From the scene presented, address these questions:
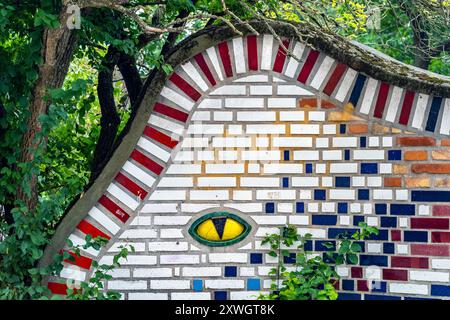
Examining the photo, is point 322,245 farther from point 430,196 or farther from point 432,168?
point 432,168

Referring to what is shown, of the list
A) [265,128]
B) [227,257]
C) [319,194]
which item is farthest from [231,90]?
[227,257]

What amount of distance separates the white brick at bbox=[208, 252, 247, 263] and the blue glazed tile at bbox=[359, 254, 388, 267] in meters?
0.85

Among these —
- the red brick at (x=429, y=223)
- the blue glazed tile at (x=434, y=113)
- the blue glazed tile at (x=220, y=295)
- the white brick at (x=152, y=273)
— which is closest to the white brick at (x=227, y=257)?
the blue glazed tile at (x=220, y=295)

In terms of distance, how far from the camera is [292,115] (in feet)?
21.4

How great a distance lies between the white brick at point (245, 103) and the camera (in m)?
6.53

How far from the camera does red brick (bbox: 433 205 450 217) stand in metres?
6.23

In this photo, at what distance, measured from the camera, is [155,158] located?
21.5 ft

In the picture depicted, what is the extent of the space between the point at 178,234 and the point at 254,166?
0.76 metres

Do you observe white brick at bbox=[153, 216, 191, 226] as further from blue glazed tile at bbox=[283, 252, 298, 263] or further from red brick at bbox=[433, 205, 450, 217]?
red brick at bbox=[433, 205, 450, 217]

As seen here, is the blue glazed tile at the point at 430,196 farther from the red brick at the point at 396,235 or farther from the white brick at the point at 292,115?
the white brick at the point at 292,115

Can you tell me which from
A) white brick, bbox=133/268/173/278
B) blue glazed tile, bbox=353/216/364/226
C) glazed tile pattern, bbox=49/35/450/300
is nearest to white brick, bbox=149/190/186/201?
glazed tile pattern, bbox=49/35/450/300

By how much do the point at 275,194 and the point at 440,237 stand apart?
1.22 metres

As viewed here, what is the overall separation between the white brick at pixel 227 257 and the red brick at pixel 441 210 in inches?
55.4
